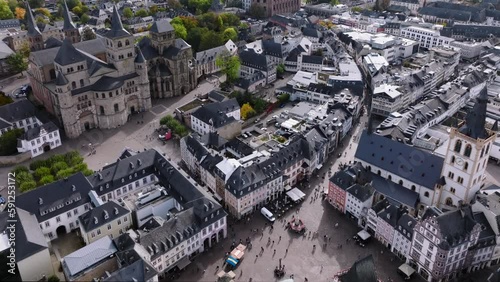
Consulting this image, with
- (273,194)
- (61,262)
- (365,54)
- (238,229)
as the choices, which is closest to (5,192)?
(61,262)

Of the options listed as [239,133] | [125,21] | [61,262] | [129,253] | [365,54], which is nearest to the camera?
[129,253]

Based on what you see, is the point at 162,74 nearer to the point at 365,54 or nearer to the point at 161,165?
the point at 161,165

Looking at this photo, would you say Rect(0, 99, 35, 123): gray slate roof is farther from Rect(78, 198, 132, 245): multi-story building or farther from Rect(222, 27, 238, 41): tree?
Rect(222, 27, 238, 41): tree

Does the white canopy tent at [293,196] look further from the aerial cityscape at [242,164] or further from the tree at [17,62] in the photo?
the tree at [17,62]

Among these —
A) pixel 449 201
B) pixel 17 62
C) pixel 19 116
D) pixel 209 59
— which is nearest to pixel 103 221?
pixel 19 116

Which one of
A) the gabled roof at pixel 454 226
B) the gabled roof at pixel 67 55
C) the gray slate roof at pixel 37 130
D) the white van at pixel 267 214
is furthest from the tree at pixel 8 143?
the gabled roof at pixel 454 226

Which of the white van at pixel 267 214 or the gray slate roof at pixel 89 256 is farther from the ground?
the gray slate roof at pixel 89 256

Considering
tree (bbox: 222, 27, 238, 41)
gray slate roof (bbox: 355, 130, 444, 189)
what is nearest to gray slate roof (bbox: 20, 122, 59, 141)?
gray slate roof (bbox: 355, 130, 444, 189)
